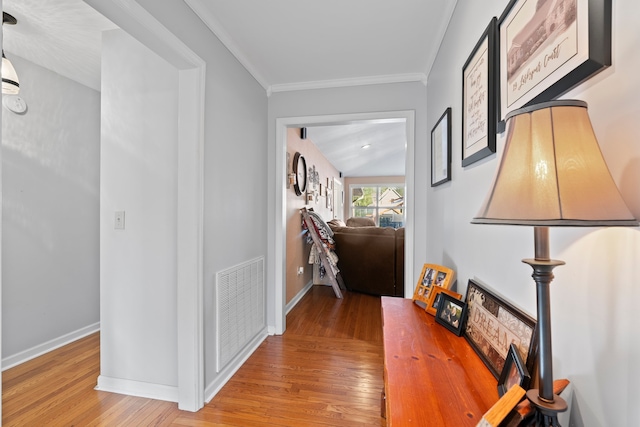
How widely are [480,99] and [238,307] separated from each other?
2.01 m

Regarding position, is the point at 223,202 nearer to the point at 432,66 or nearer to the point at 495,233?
the point at 495,233

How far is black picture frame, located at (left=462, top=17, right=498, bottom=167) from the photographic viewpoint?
40.2 inches

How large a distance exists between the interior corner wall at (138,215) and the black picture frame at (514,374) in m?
1.72

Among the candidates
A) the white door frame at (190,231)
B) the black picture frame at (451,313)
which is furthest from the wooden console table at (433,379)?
the white door frame at (190,231)

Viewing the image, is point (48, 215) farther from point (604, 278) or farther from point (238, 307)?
point (604, 278)

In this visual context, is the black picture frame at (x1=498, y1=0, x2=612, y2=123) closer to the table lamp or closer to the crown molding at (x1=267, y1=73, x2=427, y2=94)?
the table lamp

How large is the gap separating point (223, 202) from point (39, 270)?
1.75 m

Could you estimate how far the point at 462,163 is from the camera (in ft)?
4.50

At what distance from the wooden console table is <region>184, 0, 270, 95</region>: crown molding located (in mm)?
2030

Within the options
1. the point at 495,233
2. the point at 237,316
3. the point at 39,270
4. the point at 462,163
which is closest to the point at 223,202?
the point at 237,316

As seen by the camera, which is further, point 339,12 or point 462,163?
point 339,12

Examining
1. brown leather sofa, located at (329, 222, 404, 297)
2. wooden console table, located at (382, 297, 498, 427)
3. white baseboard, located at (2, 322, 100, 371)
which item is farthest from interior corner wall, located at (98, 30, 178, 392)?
brown leather sofa, located at (329, 222, 404, 297)

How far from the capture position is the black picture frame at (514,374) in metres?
0.63

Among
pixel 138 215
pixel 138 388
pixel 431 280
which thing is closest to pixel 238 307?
pixel 138 388
